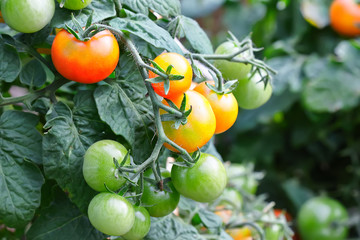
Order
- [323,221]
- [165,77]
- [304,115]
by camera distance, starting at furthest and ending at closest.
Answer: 1. [304,115]
2. [323,221]
3. [165,77]

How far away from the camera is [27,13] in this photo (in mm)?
370

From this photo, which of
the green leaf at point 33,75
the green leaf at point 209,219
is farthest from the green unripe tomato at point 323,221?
the green leaf at point 33,75

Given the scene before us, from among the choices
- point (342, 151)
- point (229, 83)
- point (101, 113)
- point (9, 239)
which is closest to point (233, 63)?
point (229, 83)

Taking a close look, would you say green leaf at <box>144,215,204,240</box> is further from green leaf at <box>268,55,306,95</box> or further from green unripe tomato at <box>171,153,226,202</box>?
green leaf at <box>268,55,306,95</box>

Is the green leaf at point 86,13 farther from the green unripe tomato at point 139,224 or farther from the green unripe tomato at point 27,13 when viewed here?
the green unripe tomato at point 139,224

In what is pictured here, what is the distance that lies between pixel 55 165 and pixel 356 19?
3.61 feet

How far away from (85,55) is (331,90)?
0.97 m

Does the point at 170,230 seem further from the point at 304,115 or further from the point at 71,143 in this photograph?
the point at 304,115

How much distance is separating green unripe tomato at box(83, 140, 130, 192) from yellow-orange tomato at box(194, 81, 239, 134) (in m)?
Answer: 0.10

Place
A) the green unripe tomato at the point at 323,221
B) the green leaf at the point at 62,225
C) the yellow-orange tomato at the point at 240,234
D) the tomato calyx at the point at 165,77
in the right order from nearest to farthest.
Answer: the tomato calyx at the point at 165,77, the green leaf at the point at 62,225, the yellow-orange tomato at the point at 240,234, the green unripe tomato at the point at 323,221

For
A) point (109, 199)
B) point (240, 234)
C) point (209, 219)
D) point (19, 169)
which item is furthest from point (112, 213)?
point (240, 234)

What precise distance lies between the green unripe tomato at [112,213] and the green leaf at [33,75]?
16 centimetres

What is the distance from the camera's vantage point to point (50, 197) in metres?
0.47

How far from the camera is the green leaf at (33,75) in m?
0.46
